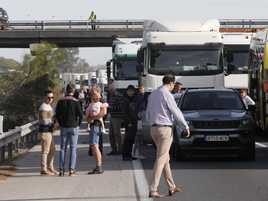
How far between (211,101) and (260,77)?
5.38 meters

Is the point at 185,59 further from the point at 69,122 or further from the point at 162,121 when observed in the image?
the point at 162,121

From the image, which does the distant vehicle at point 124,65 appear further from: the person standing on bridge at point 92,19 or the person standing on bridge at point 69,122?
the person standing on bridge at point 92,19

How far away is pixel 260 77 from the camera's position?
78.7 feet

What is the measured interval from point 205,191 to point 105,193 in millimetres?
1598

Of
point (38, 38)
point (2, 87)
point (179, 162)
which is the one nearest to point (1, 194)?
point (179, 162)

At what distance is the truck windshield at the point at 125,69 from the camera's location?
33312 mm

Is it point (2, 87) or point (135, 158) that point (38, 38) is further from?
point (135, 158)

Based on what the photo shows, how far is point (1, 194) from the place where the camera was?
13.0m

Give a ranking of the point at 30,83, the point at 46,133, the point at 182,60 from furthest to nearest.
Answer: the point at 30,83
the point at 182,60
the point at 46,133

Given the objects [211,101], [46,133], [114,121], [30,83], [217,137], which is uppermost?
[211,101]

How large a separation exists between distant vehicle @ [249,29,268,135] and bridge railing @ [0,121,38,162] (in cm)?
667

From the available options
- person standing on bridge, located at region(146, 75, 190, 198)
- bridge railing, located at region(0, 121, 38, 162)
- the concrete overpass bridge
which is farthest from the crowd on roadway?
the concrete overpass bridge

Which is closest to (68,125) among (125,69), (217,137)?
(217,137)

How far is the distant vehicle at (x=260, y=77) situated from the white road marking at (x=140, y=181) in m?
5.87
